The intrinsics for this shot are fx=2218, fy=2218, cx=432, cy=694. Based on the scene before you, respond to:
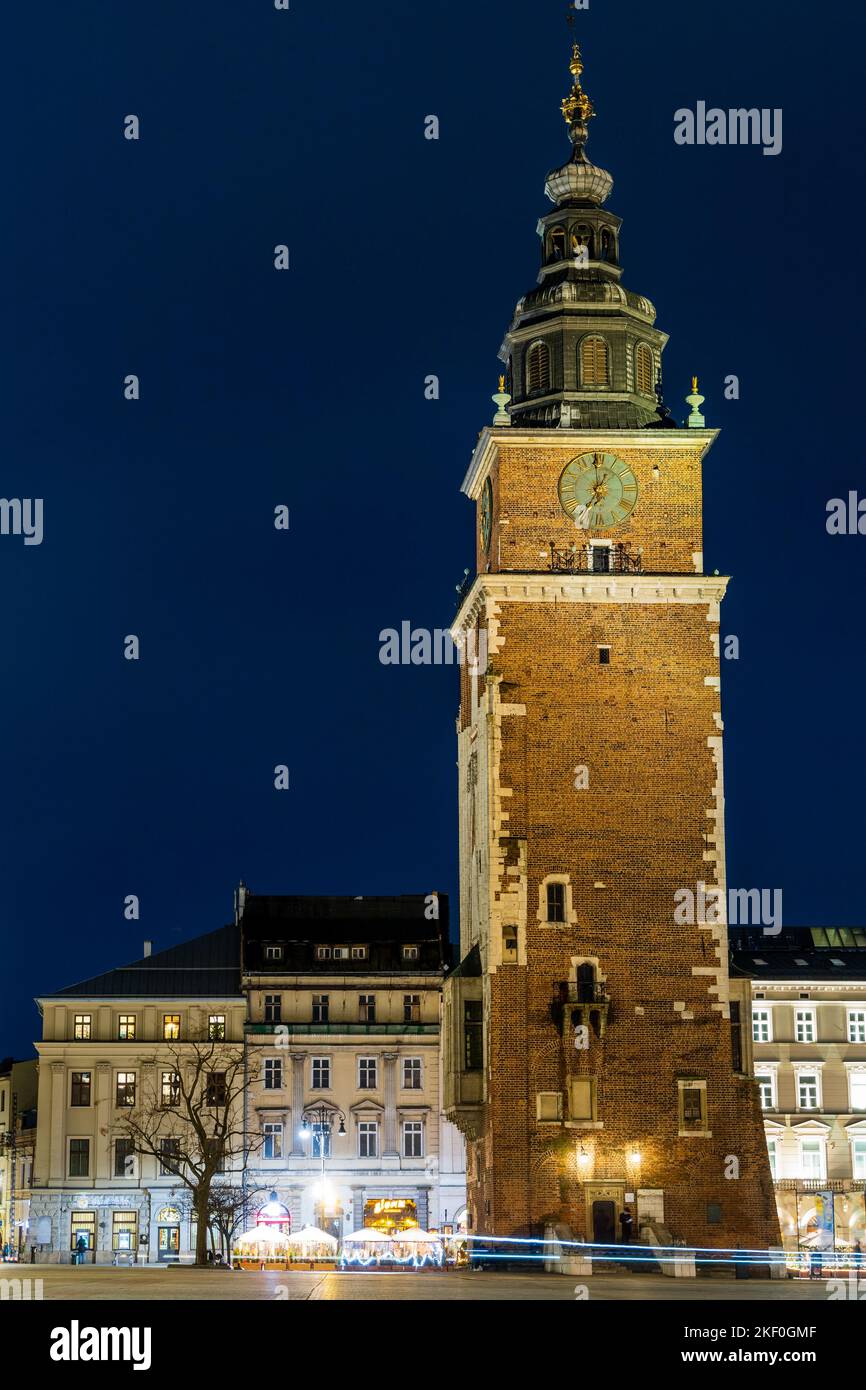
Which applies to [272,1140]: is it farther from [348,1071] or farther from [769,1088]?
[769,1088]

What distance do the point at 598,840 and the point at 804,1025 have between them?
130 feet

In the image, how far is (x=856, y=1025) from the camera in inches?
3981

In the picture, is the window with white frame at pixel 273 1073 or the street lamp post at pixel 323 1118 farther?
the window with white frame at pixel 273 1073

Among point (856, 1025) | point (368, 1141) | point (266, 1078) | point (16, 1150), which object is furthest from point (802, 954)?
point (16, 1150)

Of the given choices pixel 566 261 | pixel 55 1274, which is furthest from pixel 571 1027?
pixel 566 261

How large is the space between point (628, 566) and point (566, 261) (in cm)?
1110

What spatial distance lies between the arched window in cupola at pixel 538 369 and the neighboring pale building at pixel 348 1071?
1433 inches

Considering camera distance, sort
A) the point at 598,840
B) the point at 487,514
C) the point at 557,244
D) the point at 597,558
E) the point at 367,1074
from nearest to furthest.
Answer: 1. the point at 598,840
2. the point at 597,558
3. the point at 487,514
4. the point at 557,244
5. the point at 367,1074

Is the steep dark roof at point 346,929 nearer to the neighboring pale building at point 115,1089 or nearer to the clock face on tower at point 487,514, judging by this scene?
the neighboring pale building at point 115,1089

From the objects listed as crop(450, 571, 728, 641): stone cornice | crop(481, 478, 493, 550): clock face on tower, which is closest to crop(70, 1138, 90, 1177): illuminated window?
crop(481, 478, 493, 550): clock face on tower

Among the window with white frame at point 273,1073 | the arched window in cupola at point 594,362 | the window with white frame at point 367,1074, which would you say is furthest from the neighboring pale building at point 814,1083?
the arched window in cupola at point 594,362

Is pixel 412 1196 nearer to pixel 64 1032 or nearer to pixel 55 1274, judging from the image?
pixel 64 1032

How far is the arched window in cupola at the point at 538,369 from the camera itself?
229 ft

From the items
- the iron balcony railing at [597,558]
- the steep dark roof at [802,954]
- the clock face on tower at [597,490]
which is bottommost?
the steep dark roof at [802,954]
